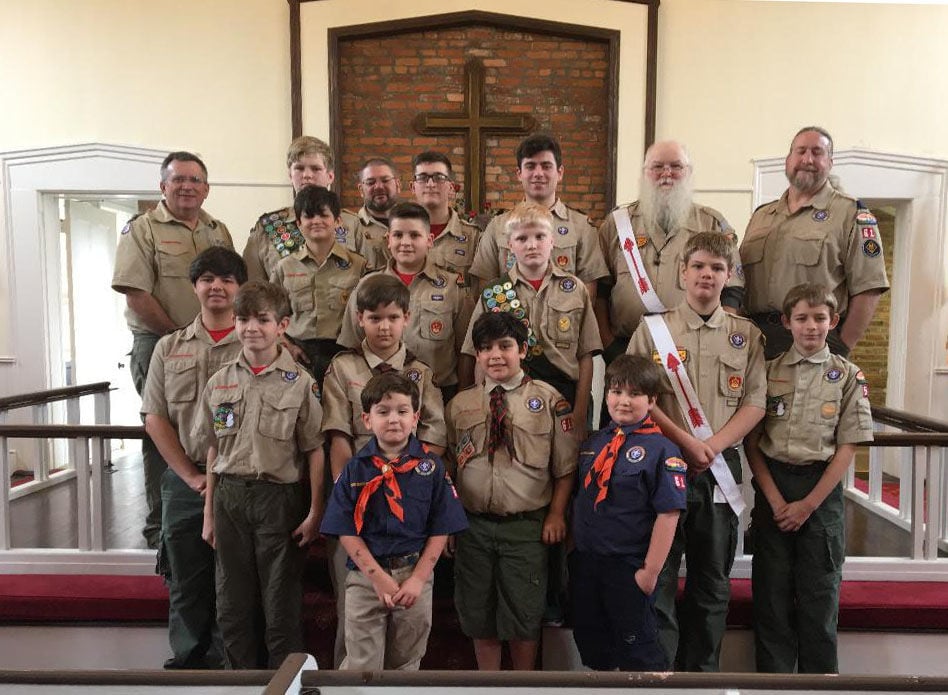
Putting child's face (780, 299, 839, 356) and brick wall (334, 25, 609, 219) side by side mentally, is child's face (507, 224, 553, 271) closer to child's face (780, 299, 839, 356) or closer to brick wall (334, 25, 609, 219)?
child's face (780, 299, 839, 356)

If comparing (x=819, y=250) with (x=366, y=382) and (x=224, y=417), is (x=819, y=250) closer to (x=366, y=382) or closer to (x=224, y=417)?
(x=366, y=382)

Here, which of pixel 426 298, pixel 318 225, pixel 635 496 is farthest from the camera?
pixel 318 225

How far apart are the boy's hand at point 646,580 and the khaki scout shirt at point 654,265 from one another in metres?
1.07

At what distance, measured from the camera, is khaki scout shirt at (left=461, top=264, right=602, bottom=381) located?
2.72 metres

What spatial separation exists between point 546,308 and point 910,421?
211 centimetres

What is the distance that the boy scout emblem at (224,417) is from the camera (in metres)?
2.50

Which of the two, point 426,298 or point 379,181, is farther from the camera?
point 379,181

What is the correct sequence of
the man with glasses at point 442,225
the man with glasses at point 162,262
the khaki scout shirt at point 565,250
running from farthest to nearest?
the man with glasses at point 442,225 → the man with glasses at point 162,262 → the khaki scout shirt at point 565,250

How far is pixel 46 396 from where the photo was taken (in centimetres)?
445

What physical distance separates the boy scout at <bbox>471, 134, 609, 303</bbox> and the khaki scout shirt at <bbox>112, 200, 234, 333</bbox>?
3.74 feet

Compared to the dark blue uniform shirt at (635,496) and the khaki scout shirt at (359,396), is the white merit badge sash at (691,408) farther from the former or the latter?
the khaki scout shirt at (359,396)

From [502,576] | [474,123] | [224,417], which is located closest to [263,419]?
[224,417]

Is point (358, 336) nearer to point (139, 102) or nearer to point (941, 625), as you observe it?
point (941, 625)

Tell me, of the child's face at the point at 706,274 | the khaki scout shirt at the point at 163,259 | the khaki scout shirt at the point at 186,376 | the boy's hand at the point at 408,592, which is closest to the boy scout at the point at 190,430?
the khaki scout shirt at the point at 186,376
